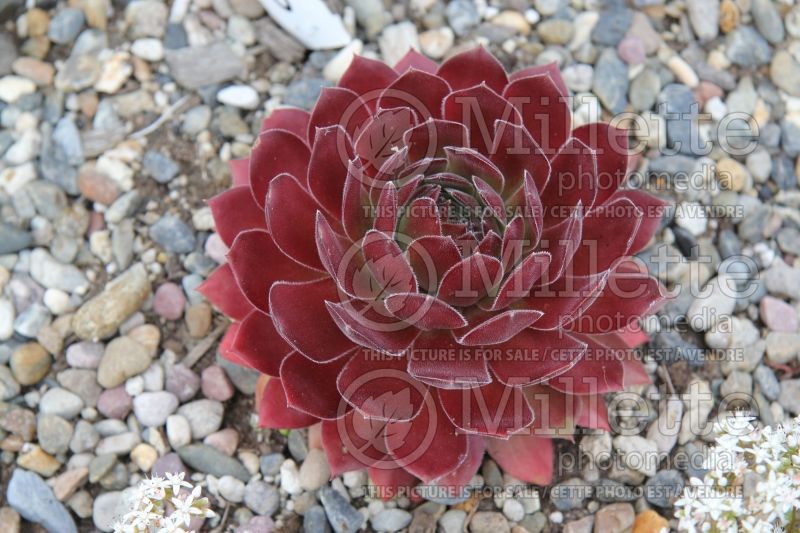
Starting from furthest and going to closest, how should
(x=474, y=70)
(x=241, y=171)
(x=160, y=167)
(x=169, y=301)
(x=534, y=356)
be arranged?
1. (x=160, y=167)
2. (x=169, y=301)
3. (x=241, y=171)
4. (x=474, y=70)
5. (x=534, y=356)

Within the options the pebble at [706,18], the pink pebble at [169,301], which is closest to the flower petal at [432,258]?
the pink pebble at [169,301]

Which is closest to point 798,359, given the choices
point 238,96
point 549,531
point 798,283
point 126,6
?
point 798,283

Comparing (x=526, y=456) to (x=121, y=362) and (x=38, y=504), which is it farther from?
(x=38, y=504)

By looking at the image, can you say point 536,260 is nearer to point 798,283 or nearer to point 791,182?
point 798,283

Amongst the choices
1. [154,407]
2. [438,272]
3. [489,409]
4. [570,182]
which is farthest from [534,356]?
[154,407]

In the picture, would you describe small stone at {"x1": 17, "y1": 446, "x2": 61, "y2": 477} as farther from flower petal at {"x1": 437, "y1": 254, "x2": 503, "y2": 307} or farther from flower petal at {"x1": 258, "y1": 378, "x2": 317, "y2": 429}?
flower petal at {"x1": 437, "y1": 254, "x2": 503, "y2": 307}

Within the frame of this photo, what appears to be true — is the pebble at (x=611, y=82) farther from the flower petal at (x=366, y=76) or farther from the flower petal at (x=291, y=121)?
the flower petal at (x=291, y=121)
